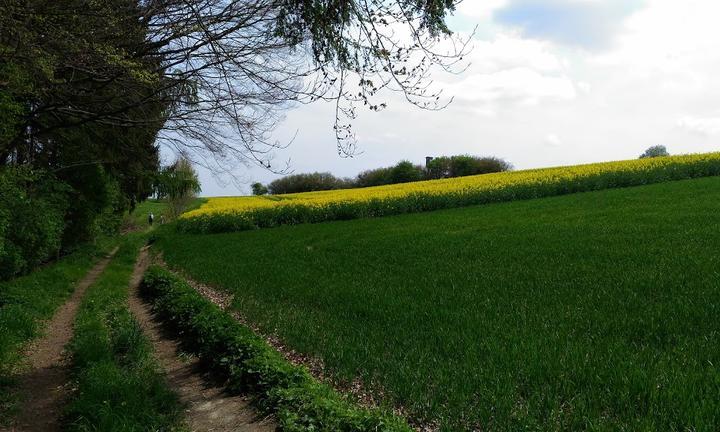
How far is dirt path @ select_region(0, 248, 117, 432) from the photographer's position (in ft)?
16.3

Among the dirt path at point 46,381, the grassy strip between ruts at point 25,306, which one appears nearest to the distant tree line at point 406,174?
the grassy strip between ruts at point 25,306

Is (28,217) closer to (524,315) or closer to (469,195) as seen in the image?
(524,315)

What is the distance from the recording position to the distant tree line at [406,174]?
2362 inches

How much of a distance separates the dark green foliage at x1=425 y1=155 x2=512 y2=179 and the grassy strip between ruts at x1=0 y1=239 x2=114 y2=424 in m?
49.0

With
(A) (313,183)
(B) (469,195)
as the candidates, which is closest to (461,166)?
(A) (313,183)

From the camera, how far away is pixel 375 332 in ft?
20.8

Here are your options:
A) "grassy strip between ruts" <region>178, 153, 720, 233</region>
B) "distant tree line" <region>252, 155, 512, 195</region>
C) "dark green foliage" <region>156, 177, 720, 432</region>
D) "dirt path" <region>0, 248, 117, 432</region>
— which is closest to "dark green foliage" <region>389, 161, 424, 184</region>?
"distant tree line" <region>252, 155, 512, 195</region>

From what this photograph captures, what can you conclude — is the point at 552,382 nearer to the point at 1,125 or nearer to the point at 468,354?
the point at 468,354

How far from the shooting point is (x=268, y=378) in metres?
5.00

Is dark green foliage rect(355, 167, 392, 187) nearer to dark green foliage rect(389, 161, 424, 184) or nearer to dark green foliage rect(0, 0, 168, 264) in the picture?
dark green foliage rect(389, 161, 424, 184)

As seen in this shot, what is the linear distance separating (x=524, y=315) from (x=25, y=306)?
9526mm

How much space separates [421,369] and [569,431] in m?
1.63

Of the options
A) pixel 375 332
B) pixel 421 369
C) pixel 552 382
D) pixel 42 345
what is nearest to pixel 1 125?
pixel 42 345

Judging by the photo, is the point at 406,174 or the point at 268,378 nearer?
the point at 268,378
